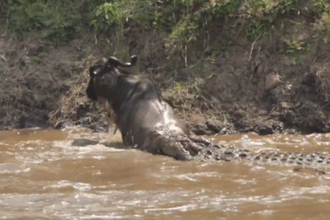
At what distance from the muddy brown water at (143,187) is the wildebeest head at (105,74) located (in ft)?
3.98

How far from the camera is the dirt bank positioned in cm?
1037

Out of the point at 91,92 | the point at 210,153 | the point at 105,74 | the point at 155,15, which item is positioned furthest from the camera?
the point at 155,15

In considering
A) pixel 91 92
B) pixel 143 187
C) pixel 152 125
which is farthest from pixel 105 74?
pixel 143 187

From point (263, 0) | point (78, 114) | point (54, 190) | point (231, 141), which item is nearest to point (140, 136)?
point (231, 141)

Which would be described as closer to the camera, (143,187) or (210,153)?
(143,187)

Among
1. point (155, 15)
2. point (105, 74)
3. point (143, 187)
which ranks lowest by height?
point (143, 187)

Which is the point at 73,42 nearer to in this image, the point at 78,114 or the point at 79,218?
the point at 78,114

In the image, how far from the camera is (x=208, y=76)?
10.9 m

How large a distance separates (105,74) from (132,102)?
2.21 ft

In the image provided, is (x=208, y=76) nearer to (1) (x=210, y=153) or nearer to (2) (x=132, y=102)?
(2) (x=132, y=102)

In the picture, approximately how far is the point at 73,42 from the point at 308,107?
3820 mm

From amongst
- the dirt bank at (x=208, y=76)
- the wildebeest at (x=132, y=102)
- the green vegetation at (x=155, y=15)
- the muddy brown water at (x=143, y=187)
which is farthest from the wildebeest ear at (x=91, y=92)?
the green vegetation at (x=155, y=15)

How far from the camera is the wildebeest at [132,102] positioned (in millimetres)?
9070

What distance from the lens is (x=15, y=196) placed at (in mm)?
6379
